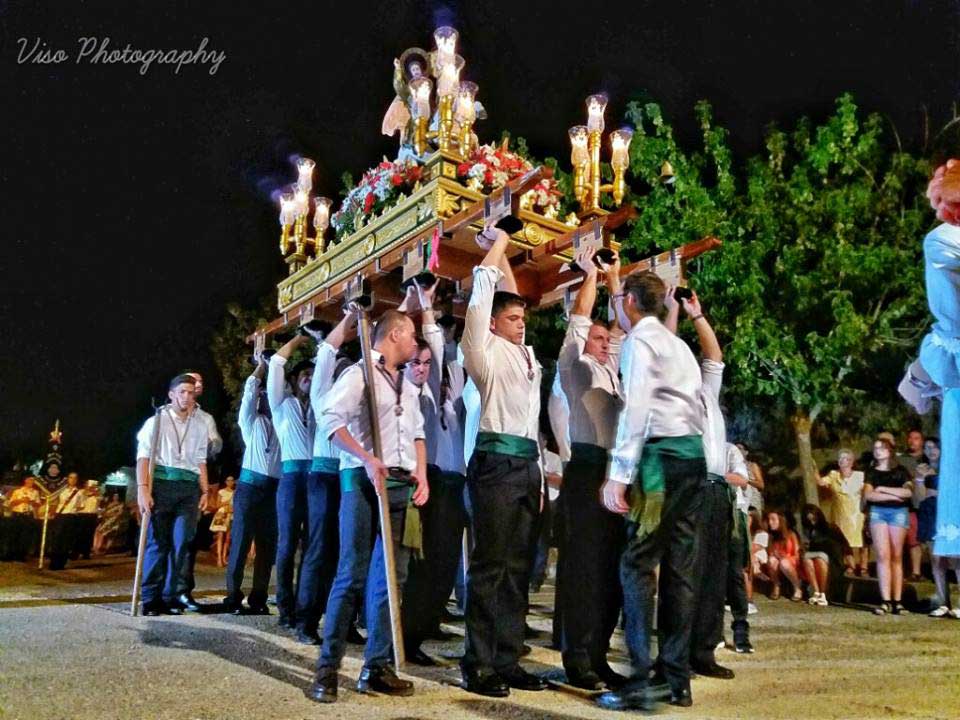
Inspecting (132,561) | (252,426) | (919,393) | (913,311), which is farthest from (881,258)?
(132,561)

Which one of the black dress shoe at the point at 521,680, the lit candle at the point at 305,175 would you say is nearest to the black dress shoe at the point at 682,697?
the black dress shoe at the point at 521,680

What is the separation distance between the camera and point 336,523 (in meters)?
4.93

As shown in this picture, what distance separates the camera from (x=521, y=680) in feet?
12.3

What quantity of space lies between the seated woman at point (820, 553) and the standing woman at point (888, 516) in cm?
76

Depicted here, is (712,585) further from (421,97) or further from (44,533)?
(44,533)

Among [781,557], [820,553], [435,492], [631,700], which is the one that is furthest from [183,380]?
[820,553]

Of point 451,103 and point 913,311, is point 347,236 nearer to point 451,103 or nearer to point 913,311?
point 451,103

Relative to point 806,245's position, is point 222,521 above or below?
below

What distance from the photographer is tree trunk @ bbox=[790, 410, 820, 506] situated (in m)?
11.8

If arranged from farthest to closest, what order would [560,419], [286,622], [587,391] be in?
[286,622] → [560,419] → [587,391]

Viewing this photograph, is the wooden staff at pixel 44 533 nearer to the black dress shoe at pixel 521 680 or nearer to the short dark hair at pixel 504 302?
the black dress shoe at pixel 521 680

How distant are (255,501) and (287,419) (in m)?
1.01

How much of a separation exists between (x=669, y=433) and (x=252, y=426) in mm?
4101

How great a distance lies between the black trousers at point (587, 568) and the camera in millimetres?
3877
